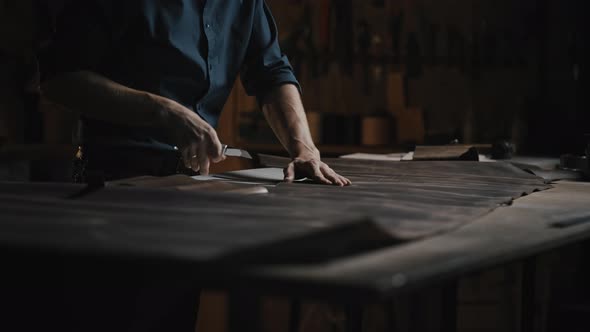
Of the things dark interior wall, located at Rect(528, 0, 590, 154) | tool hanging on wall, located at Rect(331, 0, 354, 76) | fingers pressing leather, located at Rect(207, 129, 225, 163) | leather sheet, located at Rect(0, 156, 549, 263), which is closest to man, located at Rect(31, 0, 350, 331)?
fingers pressing leather, located at Rect(207, 129, 225, 163)

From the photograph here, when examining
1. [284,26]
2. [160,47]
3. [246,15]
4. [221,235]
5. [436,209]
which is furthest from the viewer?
[284,26]

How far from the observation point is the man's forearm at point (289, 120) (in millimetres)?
1799

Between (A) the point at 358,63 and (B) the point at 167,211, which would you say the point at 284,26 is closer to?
(A) the point at 358,63

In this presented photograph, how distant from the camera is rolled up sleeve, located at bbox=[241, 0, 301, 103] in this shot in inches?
79.0

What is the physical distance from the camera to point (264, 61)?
201 centimetres

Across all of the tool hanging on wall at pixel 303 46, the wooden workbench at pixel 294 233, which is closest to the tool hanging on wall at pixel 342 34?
the tool hanging on wall at pixel 303 46

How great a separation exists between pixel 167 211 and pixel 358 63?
336 centimetres

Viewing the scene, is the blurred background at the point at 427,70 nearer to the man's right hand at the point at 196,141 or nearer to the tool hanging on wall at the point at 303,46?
the tool hanging on wall at the point at 303,46

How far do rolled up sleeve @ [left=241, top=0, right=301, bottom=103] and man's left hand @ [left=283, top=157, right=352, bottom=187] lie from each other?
446mm

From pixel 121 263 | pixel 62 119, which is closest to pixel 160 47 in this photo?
pixel 121 263

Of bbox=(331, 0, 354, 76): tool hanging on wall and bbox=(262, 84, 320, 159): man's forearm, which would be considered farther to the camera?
bbox=(331, 0, 354, 76): tool hanging on wall

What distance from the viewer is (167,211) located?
3.30 feet

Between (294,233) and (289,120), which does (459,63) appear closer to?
(289,120)

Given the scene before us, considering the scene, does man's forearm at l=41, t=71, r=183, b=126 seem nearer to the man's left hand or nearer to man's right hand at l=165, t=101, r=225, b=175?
man's right hand at l=165, t=101, r=225, b=175
